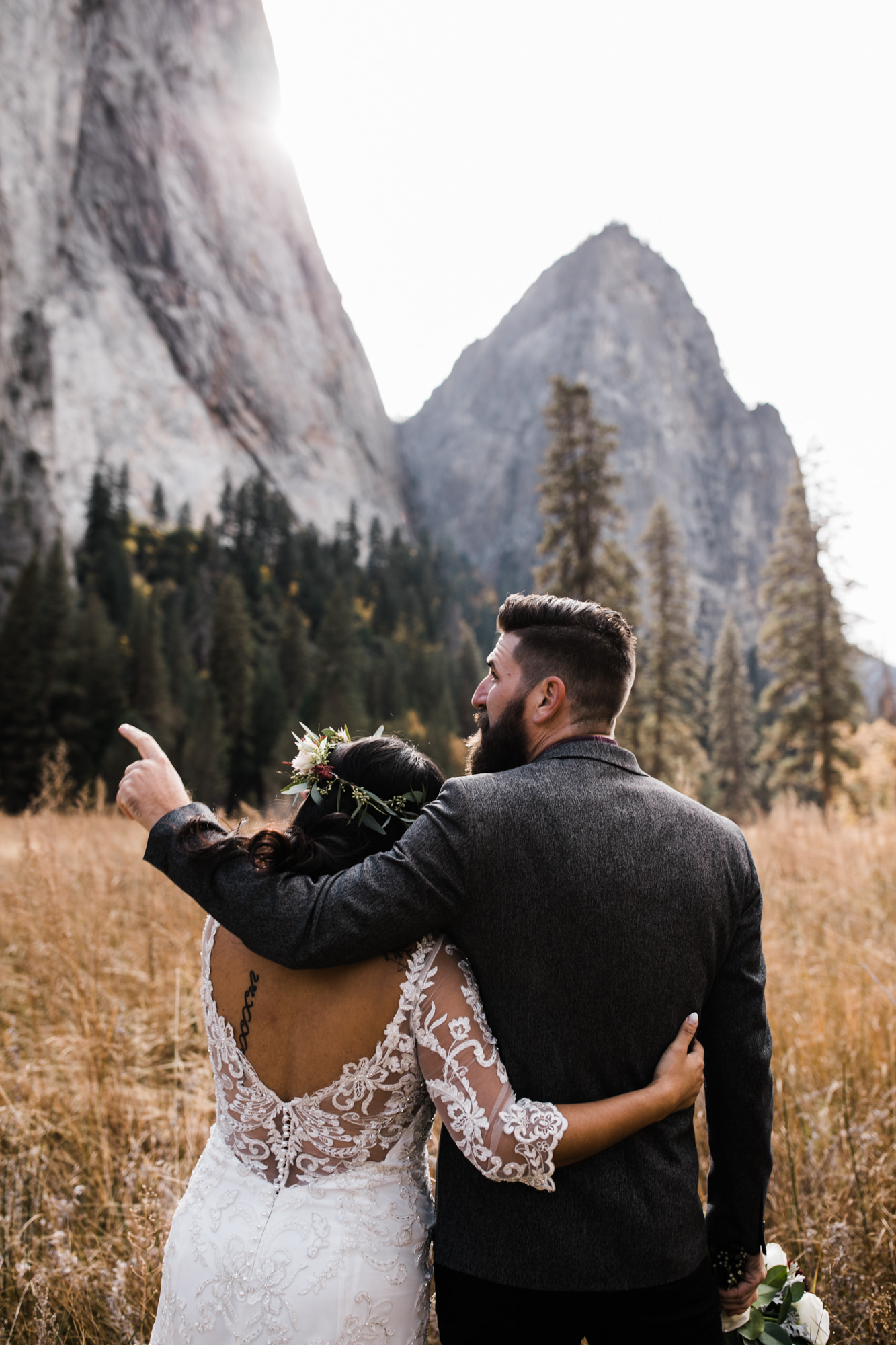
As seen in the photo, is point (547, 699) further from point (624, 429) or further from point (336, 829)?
point (624, 429)

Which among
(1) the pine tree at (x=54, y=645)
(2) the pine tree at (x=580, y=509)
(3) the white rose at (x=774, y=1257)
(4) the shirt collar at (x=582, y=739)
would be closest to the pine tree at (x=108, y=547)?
(1) the pine tree at (x=54, y=645)

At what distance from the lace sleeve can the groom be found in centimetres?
6

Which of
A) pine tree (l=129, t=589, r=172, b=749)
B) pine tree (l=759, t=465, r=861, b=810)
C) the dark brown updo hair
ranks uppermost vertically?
pine tree (l=759, t=465, r=861, b=810)

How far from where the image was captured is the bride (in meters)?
1.67

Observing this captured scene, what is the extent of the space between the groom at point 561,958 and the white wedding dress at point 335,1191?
112 mm

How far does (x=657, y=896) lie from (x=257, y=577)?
72381 mm

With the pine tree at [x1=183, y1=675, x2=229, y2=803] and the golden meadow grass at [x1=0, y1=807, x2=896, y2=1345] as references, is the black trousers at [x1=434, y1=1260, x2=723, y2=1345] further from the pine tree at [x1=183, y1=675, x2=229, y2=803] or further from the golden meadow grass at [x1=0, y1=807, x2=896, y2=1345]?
the pine tree at [x1=183, y1=675, x2=229, y2=803]

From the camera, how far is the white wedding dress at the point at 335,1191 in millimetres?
1687

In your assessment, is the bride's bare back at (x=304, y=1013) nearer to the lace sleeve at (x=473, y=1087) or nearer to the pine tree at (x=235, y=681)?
the lace sleeve at (x=473, y=1087)

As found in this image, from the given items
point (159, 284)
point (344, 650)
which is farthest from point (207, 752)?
point (159, 284)

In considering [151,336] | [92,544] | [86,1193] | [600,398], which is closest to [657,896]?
[86,1193]

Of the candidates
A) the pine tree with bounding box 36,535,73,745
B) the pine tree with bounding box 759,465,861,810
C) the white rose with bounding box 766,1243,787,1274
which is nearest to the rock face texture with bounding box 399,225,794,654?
the pine tree with bounding box 36,535,73,745

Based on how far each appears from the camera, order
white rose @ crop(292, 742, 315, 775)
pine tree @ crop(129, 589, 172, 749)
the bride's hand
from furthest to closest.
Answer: pine tree @ crop(129, 589, 172, 749)
white rose @ crop(292, 742, 315, 775)
the bride's hand

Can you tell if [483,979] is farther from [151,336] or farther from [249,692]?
[151,336]
